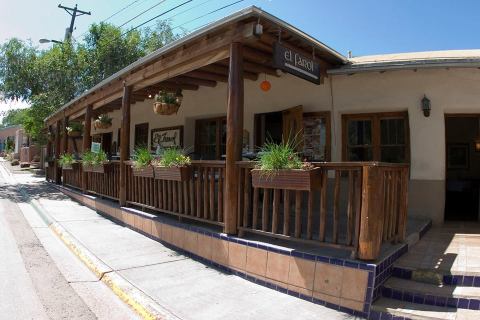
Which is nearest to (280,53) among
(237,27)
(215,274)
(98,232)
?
(237,27)

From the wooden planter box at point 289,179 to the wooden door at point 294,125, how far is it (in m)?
2.85

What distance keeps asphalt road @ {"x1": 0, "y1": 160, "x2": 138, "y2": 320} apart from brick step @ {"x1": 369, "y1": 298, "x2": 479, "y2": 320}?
2548mm

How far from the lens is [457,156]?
12312mm

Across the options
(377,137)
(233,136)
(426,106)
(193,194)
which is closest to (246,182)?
(233,136)

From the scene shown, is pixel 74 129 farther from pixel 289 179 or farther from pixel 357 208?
pixel 357 208

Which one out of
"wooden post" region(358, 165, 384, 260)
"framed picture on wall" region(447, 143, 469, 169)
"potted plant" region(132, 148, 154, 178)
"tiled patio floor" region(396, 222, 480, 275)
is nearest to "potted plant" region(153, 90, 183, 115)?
"potted plant" region(132, 148, 154, 178)

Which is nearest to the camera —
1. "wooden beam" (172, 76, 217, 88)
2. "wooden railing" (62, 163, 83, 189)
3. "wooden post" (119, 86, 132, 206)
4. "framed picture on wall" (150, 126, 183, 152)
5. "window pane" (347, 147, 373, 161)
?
"window pane" (347, 147, 373, 161)

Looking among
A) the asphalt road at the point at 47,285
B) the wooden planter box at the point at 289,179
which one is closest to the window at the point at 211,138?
the asphalt road at the point at 47,285

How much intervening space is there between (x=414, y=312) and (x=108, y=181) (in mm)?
7984

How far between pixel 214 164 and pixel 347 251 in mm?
2275

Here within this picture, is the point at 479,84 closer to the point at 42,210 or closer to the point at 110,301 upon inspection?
the point at 110,301

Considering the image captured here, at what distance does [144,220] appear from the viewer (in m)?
7.63

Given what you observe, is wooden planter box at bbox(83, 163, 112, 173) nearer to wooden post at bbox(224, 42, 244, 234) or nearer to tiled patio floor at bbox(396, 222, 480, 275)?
wooden post at bbox(224, 42, 244, 234)

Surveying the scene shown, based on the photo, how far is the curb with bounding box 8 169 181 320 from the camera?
4.17m
